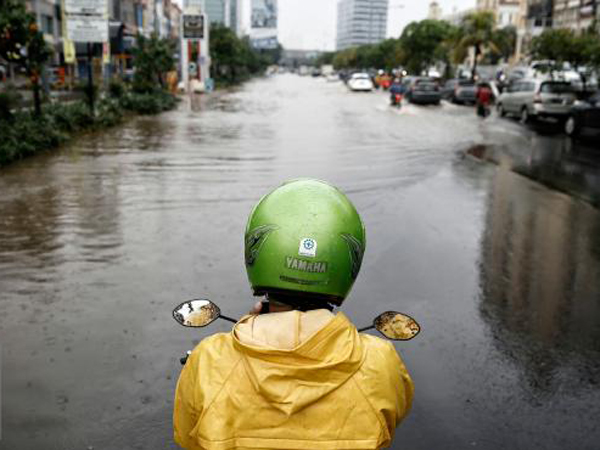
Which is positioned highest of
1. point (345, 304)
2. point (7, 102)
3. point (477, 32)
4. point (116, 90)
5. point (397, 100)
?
point (477, 32)

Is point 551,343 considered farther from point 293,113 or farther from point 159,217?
point 293,113

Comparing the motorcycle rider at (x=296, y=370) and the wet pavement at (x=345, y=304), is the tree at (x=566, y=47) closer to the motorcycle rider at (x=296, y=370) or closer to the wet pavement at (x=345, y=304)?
the wet pavement at (x=345, y=304)

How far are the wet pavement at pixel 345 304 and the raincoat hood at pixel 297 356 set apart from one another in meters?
2.21

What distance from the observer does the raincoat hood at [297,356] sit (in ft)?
5.25

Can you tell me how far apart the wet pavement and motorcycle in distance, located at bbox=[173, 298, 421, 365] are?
1871mm

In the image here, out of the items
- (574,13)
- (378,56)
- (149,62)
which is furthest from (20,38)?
(378,56)

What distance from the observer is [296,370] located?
5.24 ft

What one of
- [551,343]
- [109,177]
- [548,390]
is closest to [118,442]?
[548,390]

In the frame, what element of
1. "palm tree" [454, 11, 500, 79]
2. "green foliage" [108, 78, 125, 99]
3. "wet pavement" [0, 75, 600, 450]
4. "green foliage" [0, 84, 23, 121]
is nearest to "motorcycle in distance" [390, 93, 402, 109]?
"green foliage" [108, 78, 125, 99]

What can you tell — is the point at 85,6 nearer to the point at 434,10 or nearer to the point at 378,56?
the point at 378,56

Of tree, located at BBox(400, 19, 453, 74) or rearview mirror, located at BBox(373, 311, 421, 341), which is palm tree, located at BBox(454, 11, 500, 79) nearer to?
tree, located at BBox(400, 19, 453, 74)

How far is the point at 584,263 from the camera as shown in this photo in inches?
284

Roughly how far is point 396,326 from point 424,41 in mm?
66262

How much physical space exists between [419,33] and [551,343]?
209 ft
